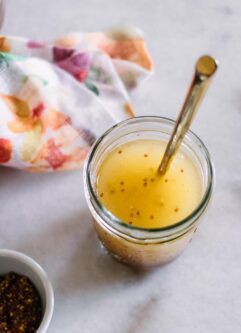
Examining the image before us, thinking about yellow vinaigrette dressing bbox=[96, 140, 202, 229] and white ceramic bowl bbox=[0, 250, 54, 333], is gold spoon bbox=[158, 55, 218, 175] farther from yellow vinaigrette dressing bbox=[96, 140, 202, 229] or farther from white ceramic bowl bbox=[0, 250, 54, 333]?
white ceramic bowl bbox=[0, 250, 54, 333]

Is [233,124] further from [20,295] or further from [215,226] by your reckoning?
[20,295]

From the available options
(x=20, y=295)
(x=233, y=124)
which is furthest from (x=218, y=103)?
(x=20, y=295)

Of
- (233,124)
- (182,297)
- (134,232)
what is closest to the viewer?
(134,232)

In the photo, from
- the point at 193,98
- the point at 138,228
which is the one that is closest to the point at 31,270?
the point at 138,228

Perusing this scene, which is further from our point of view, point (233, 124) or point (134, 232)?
point (233, 124)

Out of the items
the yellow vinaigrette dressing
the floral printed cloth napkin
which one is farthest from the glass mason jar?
the floral printed cloth napkin

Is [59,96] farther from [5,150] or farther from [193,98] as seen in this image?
[193,98]

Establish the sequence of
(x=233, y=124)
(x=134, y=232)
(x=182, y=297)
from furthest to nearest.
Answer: (x=233, y=124), (x=182, y=297), (x=134, y=232)
